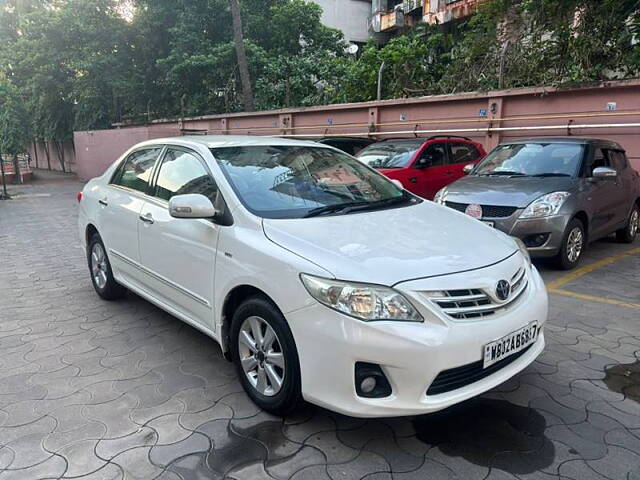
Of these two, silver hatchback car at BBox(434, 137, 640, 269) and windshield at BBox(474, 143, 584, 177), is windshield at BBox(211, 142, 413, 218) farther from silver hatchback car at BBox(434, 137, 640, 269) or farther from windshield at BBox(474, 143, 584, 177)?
windshield at BBox(474, 143, 584, 177)

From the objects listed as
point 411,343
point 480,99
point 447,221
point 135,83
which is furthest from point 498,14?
point 135,83

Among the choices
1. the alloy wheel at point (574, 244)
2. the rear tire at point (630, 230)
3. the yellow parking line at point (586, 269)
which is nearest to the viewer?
the yellow parking line at point (586, 269)

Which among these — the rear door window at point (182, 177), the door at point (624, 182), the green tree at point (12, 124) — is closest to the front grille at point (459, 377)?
the rear door window at point (182, 177)

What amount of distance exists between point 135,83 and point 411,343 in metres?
22.4

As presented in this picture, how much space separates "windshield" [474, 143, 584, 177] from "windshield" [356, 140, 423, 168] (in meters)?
1.81

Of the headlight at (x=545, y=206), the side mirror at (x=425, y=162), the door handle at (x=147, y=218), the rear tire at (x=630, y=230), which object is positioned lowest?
the rear tire at (x=630, y=230)

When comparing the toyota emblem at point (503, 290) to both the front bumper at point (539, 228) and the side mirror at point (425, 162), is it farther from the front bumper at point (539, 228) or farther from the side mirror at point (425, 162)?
the side mirror at point (425, 162)

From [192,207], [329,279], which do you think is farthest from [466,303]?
[192,207]

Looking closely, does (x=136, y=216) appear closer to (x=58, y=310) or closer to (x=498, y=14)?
(x=58, y=310)

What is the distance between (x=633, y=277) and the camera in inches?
219

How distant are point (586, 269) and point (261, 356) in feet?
15.1

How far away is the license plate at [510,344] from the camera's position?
98.6 inches

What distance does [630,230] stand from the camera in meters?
7.30

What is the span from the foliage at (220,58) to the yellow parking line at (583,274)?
6.03 meters
